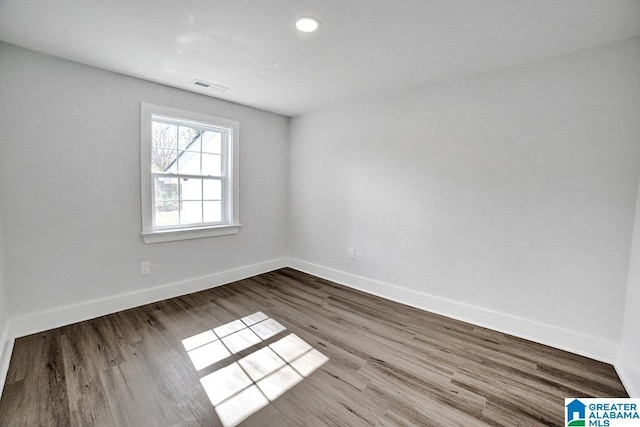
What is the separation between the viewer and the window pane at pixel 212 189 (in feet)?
11.5

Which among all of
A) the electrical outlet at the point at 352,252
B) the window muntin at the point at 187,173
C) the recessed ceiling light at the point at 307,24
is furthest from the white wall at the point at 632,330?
the window muntin at the point at 187,173

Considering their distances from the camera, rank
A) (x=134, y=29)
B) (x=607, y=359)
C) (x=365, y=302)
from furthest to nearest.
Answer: (x=365, y=302)
(x=607, y=359)
(x=134, y=29)

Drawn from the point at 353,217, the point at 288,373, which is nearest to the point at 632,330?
the point at 288,373

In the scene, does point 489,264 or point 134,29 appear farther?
point 489,264

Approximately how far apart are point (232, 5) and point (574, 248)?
3.03m

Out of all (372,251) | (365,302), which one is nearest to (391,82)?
(372,251)

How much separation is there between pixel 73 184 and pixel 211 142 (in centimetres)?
149

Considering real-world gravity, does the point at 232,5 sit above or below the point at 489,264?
above

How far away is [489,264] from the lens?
8.51 feet

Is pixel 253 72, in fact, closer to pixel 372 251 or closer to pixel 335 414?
pixel 372 251

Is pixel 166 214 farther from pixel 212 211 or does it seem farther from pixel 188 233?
pixel 212 211

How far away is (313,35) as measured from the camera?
199 cm

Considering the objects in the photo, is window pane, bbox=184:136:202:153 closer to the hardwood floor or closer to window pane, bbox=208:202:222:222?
window pane, bbox=208:202:222:222

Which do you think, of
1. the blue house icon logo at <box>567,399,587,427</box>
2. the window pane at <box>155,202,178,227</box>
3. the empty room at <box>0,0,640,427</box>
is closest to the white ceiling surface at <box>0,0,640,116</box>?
the empty room at <box>0,0,640,427</box>
